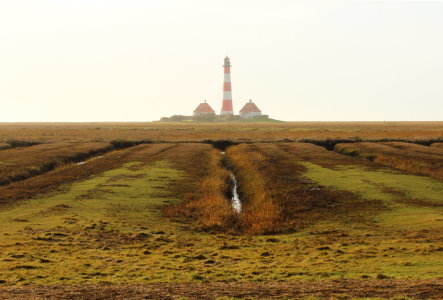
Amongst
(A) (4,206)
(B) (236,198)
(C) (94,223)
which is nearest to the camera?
(C) (94,223)

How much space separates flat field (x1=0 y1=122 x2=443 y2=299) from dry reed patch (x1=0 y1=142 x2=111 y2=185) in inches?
28.1

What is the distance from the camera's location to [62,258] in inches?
779

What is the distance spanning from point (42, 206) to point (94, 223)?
21.9ft

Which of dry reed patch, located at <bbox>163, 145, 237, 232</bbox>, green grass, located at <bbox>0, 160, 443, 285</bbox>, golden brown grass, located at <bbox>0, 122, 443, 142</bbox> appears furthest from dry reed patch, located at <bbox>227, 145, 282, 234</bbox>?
golden brown grass, located at <bbox>0, 122, 443, 142</bbox>

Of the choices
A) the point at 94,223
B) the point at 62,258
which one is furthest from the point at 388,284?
the point at 94,223

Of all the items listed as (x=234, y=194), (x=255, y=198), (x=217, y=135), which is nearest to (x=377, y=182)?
(x=255, y=198)

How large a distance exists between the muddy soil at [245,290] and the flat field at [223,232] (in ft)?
0.11

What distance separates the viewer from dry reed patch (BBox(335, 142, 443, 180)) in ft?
155

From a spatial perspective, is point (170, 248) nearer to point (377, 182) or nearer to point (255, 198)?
point (255, 198)

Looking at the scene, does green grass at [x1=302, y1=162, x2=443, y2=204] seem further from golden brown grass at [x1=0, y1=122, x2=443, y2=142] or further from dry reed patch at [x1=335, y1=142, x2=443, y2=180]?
golden brown grass at [x1=0, y1=122, x2=443, y2=142]

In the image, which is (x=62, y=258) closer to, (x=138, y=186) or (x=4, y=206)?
(x=4, y=206)

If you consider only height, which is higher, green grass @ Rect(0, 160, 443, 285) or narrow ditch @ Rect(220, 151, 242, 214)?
green grass @ Rect(0, 160, 443, 285)

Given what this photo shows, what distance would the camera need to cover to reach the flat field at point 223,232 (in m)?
15.9

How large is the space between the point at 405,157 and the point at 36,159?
4032cm
